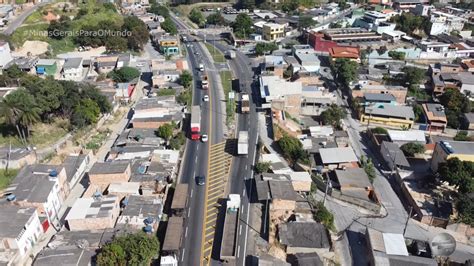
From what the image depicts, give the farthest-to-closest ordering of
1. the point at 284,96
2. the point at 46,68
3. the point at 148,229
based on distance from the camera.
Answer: the point at 46,68, the point at 284,96, the point at 148,229

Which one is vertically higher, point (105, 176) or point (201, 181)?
point (105, 176)

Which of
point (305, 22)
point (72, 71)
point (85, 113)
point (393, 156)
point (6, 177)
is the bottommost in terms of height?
point (393, 156)

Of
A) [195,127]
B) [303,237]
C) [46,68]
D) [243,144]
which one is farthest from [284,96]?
[46,68]

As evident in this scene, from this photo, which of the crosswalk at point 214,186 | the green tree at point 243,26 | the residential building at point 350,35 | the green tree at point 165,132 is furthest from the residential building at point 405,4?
the green tree at point 165,132

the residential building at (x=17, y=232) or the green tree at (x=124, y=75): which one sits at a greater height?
the green tree at (x=124, y=75)

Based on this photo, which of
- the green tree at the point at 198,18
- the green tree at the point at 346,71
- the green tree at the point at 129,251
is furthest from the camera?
the green tree at the point at 198,18

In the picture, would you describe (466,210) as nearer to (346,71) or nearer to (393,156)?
(393,156)

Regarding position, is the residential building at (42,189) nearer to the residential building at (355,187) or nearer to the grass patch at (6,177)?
the grass patch at (6,177)
